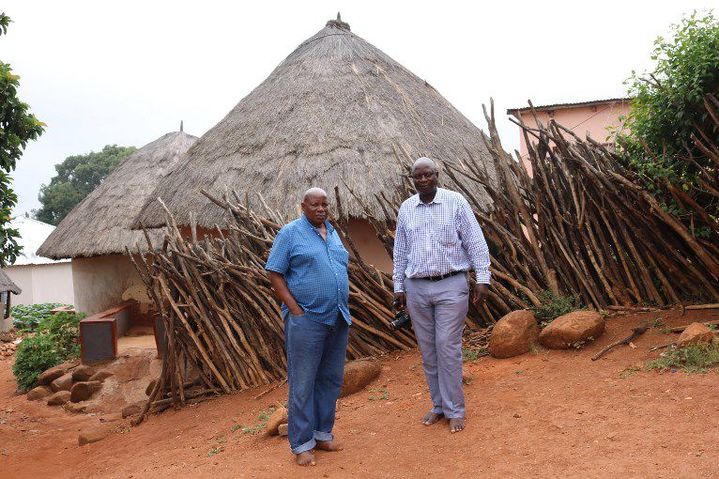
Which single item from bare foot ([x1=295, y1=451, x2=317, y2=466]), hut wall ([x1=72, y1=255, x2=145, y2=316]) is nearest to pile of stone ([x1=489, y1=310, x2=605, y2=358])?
bare foot ([x1=295, y1=451, x2=317, y2=466])

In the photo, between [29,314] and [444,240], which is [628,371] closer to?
[444,240]

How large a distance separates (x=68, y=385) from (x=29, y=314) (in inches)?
467

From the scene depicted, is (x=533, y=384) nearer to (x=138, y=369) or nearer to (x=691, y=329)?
(x=691, y=329)

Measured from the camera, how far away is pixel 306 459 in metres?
3.38

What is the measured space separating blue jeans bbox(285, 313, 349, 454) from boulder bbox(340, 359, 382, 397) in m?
1.07

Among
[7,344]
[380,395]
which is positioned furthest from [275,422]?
[7,344]

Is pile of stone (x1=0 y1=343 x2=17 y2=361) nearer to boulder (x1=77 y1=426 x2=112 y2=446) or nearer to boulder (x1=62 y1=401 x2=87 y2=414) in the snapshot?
boulder (x1=62 y1=401 x2=87 y2=414)

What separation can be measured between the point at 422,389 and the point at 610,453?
1568 millimetres

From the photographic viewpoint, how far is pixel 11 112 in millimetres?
6152

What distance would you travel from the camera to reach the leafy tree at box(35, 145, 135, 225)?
32.8m

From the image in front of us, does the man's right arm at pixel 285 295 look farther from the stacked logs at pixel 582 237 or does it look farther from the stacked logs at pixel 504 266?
the stacked logs at pixel 582 237

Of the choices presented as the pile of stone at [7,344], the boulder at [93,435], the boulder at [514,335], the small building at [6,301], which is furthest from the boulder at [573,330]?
the small building at [6,301]

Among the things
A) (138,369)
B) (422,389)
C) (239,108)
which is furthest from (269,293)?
(239,108)

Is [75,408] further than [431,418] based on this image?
Yes
